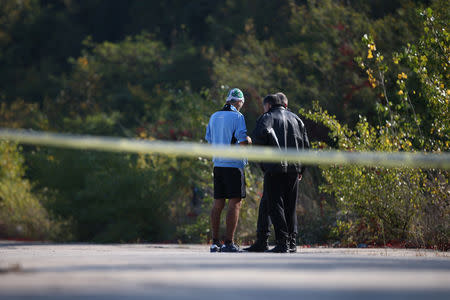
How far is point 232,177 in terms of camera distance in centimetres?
833

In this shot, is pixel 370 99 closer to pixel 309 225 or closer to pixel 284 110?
pixel 309 225

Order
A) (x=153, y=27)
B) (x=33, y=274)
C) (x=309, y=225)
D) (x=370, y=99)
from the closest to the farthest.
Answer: (x=33, y=274) → (x=309, y=225) → (x=370, y=99) → (x=153, y=27)

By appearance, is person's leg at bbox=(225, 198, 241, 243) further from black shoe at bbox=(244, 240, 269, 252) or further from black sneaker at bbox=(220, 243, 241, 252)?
black shoe at bbox=(244, 240, 269, 252)

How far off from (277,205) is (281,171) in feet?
1.28

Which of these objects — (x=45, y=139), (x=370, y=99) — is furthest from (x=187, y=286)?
(x=370, y=99)

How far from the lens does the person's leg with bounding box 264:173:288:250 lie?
8.07 m

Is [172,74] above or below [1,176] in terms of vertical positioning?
above

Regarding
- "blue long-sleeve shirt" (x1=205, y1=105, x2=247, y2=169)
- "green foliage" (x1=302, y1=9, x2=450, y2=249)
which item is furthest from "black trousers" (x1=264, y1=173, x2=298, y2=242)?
"green foliage" (x1=302, y1=9, x2=450, y2=249)

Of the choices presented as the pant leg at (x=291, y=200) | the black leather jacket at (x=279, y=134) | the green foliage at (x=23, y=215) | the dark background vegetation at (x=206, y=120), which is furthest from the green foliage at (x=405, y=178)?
the green foliage at (x=23, y=215)

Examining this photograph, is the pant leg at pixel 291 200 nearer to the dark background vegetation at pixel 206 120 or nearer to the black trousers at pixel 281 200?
the black trousers at pixel 281 200

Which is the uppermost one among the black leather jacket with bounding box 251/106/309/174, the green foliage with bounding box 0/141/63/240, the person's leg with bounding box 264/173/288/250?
the black leather jacket with bounding box 251/106/309/174

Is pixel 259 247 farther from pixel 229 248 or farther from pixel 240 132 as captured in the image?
pixel 240 132

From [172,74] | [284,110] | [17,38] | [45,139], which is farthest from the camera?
[17,38]

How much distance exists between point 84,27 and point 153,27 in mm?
5034
